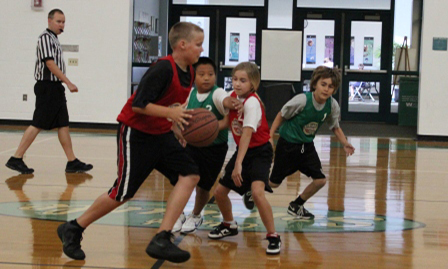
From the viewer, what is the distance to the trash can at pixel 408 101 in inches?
560

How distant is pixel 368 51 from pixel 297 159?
10543 mm

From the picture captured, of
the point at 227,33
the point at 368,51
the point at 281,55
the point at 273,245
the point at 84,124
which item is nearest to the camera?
the point at 273,245

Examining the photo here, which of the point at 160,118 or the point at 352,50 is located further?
the point at 352,50

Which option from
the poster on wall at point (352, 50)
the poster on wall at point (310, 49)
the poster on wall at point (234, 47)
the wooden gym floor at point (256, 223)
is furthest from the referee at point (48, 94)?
the poster on wall at point (352, 50)

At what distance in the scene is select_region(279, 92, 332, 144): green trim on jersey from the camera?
4961 millimetres

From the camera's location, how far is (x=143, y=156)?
3.69m

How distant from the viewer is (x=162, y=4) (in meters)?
15.8

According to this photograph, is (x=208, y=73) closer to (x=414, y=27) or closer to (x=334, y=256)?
(x=334, y=256)

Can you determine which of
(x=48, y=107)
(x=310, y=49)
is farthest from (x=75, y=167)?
(x=310, y=49)

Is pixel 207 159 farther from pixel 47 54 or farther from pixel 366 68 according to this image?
pixel 366 68

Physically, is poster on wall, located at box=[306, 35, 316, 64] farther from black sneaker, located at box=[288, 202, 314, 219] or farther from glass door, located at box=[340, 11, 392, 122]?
black sneaker, located at box=[288, 202, 314, 219]

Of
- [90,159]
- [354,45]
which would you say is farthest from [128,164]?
[354,45]

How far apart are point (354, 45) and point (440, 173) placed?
768 cm

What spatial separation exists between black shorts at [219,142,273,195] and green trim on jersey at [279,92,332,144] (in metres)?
0.76
